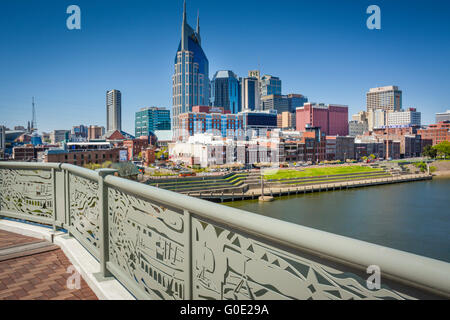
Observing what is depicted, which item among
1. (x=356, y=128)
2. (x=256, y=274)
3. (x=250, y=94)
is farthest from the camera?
(x=250, y=94)

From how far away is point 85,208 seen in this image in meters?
2.12

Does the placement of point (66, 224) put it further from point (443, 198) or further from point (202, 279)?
point (443, 198)

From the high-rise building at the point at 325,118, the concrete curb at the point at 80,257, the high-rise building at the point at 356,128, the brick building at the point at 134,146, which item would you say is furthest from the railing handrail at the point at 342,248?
the high-rise building at the point at 356,128

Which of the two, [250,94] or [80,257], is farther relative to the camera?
[250,94]

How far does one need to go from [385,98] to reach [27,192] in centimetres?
12606

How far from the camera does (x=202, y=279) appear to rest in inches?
43.3

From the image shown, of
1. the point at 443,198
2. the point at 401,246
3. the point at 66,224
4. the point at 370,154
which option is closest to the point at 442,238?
the point at 401,246

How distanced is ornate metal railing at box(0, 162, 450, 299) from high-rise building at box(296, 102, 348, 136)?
277 ft

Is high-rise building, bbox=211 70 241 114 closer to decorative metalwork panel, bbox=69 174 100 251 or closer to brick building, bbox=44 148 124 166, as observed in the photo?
brick building, bbox=44 148 124 166

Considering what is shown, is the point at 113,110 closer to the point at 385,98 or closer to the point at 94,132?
the point at 94,132

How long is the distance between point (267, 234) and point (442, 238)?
1703 centimetres

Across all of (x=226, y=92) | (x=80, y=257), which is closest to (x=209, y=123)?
(x=226, y=92)

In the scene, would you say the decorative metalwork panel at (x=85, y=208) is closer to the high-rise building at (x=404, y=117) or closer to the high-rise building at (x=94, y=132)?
the high-rise building at (x=94, y=132)

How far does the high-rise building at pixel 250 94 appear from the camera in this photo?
118 metres
